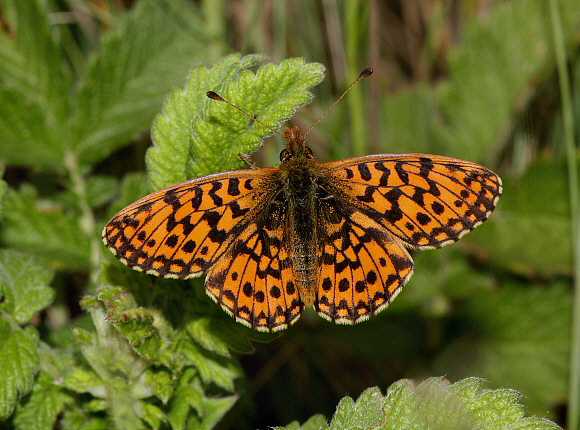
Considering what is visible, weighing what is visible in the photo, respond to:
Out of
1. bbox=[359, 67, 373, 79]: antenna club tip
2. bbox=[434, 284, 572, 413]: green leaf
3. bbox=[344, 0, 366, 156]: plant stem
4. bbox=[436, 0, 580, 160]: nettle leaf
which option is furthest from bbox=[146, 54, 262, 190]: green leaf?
bbox=[434, 284, 572, 413]: green leaf

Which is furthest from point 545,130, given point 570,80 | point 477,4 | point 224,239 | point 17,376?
point 17,376

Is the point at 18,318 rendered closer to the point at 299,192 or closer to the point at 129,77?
the point at 299,192

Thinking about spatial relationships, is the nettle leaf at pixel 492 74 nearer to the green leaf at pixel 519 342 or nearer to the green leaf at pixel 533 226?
the green leaf at pixel 533 226

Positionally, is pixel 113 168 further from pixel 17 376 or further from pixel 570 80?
pixel 570 80

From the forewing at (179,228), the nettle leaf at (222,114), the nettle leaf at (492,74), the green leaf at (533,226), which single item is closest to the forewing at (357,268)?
the forewing at (179,228)

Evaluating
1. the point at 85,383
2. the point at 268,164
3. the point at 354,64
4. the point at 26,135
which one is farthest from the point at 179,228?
the point at 268,164

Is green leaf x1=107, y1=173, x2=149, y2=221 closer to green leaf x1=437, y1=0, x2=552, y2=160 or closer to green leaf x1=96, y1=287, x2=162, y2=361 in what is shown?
green leaf x1=96, y1=287, x2=162, y2=361
